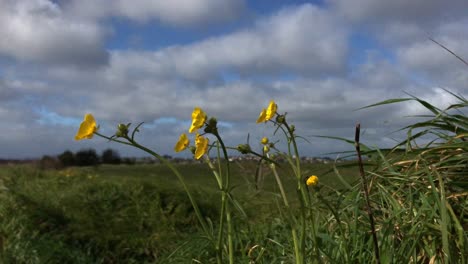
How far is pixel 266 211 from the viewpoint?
4336 millimetres

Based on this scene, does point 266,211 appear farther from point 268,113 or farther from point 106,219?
point 268,113

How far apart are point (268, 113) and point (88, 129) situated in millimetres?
447

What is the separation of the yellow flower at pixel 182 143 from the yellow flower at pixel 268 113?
19 centimetres

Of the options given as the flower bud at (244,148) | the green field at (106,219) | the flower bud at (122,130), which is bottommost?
the green field at (106,219)

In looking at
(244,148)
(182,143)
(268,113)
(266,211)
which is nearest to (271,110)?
(268,113)

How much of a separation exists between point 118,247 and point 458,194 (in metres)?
2.57

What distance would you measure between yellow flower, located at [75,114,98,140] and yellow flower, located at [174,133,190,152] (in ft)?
0.68

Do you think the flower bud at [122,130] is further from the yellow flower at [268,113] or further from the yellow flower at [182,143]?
the yellow flower at [268,113]

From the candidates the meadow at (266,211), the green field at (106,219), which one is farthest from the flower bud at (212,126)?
the green field at (106,219)

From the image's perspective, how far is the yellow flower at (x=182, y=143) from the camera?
4.68ft

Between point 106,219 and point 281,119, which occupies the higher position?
point 281,119

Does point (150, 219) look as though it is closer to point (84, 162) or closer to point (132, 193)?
point (132, 193)

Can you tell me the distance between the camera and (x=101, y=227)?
404 centimetres

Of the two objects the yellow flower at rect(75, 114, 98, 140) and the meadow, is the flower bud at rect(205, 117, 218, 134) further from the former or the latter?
the yellow flower at rect(75, 114, 98, 140)
